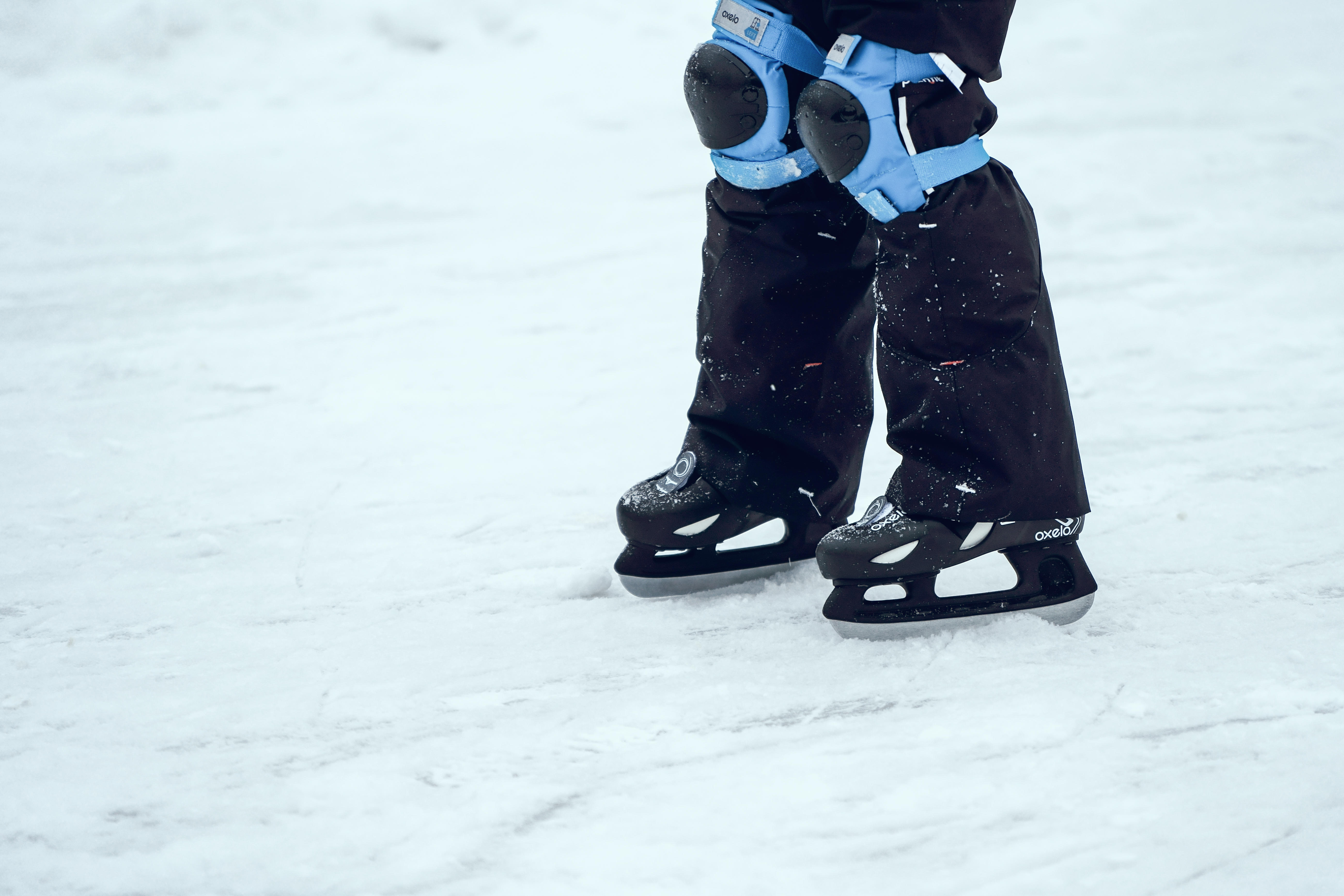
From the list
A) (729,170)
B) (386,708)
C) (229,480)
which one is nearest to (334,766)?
(386,708)

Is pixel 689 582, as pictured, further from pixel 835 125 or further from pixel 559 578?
pixel 835 125

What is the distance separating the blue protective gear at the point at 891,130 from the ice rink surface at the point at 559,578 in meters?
0.46

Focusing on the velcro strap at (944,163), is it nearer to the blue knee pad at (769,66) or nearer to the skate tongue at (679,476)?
the blue knee pad at (769,66)

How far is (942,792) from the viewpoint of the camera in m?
0.91

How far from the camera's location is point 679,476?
131 cm

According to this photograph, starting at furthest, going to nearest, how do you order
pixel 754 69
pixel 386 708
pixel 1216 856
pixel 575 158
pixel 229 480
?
1. pixel 575 158
2. pixel 229 480
3. pixel 754 69
4. pixel 386 708
5. pixel 1216 856

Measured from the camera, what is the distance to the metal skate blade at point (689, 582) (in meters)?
1.31

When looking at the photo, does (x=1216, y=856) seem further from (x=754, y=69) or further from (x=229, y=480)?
(x=229, y=480)

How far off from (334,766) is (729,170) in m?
0.73

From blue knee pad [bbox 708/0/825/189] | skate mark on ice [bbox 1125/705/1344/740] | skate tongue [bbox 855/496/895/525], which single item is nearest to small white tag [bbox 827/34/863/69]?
blue knee pad [bbox 708/0/825/189]

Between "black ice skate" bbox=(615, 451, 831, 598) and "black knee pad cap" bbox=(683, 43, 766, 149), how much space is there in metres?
0.36

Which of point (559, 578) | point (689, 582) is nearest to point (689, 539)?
point (689, 582)

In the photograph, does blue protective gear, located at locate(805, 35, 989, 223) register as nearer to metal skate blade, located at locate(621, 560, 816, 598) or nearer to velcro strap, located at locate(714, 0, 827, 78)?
velcro strap, located at locate(714, 0, 827, 78)

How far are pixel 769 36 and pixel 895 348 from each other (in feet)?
1.16
